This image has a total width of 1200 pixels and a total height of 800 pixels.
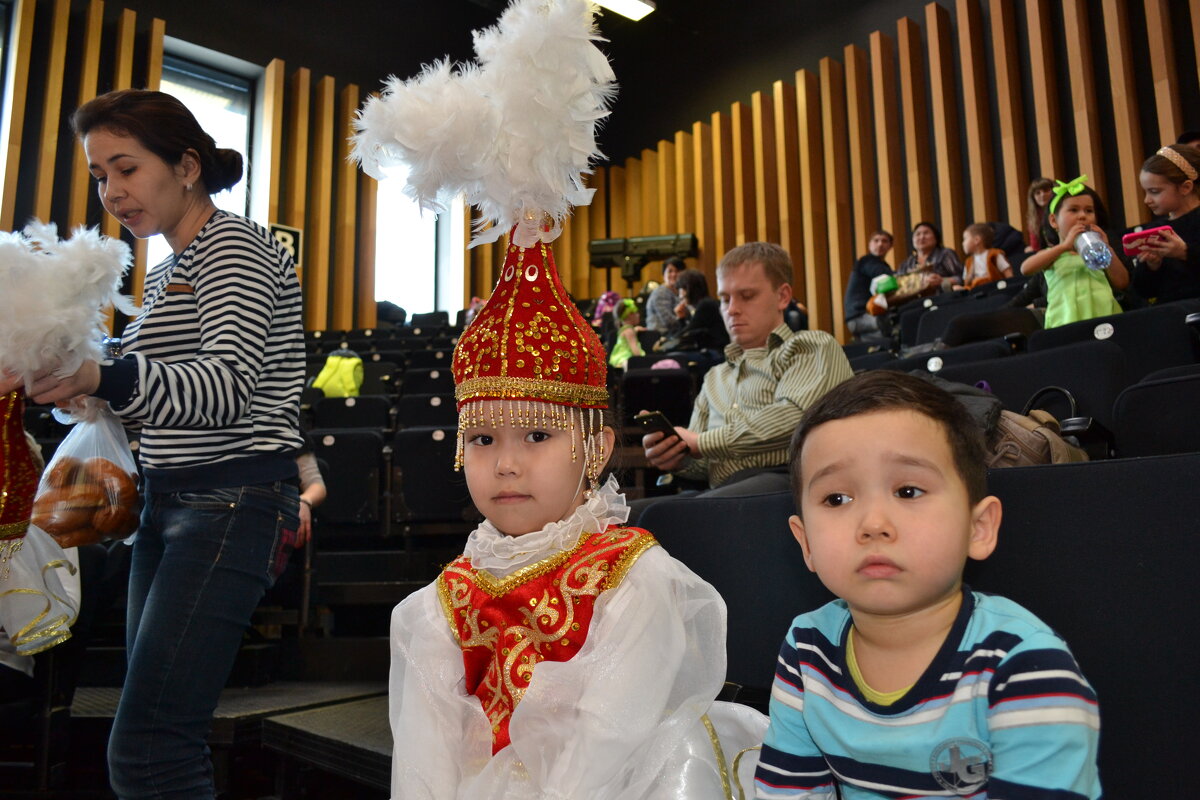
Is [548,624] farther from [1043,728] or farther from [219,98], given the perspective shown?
[219,98]

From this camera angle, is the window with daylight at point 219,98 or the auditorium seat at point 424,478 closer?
the auditorium seat at point 424,478

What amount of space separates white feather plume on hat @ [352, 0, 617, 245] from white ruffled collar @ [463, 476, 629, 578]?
0.50 metres

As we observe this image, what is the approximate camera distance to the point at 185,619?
1386 millimetres

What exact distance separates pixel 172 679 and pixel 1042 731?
124 centimetres

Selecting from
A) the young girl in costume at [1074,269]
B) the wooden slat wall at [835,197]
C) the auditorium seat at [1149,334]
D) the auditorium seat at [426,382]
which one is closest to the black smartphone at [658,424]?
the auditorium seat at [1149,334]

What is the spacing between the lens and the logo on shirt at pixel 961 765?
94cm

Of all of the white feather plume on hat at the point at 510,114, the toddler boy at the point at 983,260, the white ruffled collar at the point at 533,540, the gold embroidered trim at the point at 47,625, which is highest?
the toddler boy at the point at 983,260

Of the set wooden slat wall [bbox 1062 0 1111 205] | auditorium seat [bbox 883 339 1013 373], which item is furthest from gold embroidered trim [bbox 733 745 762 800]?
wooden slat wall [bbox 1062 0 1111 205]

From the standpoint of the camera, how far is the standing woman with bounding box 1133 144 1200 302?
3.31 meters

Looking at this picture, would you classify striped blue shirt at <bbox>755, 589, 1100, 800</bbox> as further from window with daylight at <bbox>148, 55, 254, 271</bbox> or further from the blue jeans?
window with daylight at <bbox>148, 55, 254, 271</bbox>

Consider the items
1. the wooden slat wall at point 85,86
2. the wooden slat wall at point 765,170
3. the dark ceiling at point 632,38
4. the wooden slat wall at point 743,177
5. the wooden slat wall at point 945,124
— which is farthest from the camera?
the wooden slat wall at point 743,177

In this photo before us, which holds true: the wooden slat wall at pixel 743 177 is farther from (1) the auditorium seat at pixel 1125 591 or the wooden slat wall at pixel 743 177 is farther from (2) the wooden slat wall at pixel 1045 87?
(1) the auditorium seat at pixel 1125 591

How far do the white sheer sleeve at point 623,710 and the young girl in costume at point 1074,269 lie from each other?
275 centimetres

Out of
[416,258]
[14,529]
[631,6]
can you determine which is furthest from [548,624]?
[416,258]
